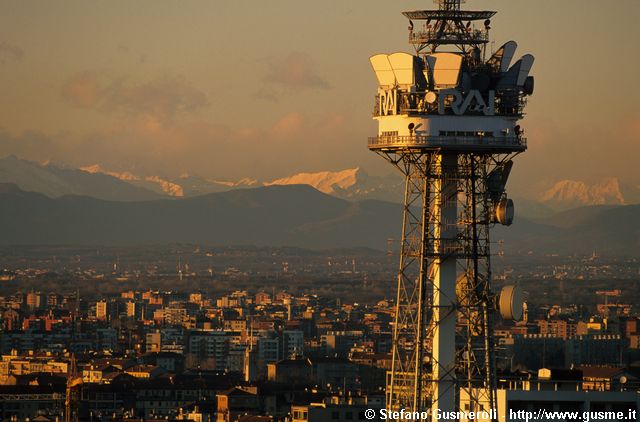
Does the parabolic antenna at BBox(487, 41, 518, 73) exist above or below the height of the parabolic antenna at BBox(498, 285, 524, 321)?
above

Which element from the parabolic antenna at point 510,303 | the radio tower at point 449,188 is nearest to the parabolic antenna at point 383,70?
the radio tower at point 449,188

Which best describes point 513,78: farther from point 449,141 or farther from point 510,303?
point 510,303

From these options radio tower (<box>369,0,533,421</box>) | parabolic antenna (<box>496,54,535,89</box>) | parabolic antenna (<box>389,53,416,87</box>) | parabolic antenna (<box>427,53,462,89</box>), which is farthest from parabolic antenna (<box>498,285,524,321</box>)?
parabolic antenna (<box>389,53,416,87</box>)

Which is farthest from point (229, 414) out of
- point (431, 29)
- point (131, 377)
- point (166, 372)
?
point (431, 29)

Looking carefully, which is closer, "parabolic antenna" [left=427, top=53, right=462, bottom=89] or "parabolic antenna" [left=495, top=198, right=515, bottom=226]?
"parabolic antenna" [left=427, top=53, right=462, bottom=89]

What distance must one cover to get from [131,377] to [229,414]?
40.2 meters

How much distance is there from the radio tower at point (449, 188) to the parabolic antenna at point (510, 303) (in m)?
0.03

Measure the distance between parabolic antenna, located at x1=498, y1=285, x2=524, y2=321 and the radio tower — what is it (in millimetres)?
30

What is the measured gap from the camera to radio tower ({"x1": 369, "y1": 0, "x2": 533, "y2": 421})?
5147cm

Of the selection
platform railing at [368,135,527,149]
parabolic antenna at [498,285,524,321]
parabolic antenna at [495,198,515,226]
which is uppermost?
platform railing at [368,135,527,149]

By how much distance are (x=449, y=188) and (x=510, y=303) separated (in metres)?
2.75

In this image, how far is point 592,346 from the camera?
174 metres

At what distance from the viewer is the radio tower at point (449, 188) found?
51.5 metres

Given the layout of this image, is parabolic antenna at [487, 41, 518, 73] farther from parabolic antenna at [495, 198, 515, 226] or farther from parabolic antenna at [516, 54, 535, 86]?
parabolic antenna at [495, 198, 515, 226]
